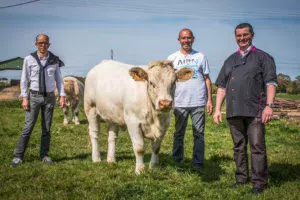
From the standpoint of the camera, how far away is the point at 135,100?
6559 millimetres

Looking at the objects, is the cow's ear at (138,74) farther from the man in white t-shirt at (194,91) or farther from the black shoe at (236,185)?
the black shoe at (236,185)

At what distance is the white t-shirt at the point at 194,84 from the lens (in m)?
7.09

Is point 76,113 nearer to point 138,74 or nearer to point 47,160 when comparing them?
point 47,160

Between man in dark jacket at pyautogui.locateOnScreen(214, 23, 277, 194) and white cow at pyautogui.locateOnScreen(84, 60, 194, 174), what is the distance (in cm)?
101

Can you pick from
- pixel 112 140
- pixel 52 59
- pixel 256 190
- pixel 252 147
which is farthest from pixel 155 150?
pixel 52 59

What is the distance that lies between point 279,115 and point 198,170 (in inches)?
410

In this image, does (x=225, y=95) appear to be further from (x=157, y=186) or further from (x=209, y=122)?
(x=209, y=122)

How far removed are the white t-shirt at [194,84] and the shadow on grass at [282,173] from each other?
1.94 meters

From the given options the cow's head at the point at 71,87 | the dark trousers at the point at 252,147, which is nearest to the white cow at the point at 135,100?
the dark trousers at the point at 252,147

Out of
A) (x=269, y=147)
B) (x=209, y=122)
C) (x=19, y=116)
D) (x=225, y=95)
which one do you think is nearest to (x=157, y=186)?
(x=225, y=95)

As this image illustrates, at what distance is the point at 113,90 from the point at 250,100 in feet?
9.72

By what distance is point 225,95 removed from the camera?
6.16 meters

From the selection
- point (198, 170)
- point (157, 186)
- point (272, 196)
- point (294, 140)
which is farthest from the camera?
point (294, 140)

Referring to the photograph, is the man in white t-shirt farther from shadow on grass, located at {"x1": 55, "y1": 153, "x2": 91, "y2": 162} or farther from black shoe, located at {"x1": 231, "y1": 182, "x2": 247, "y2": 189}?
shadow on grass, located at {"x1": 55, "y1": 153, "x2": 91, "y2": 162}
